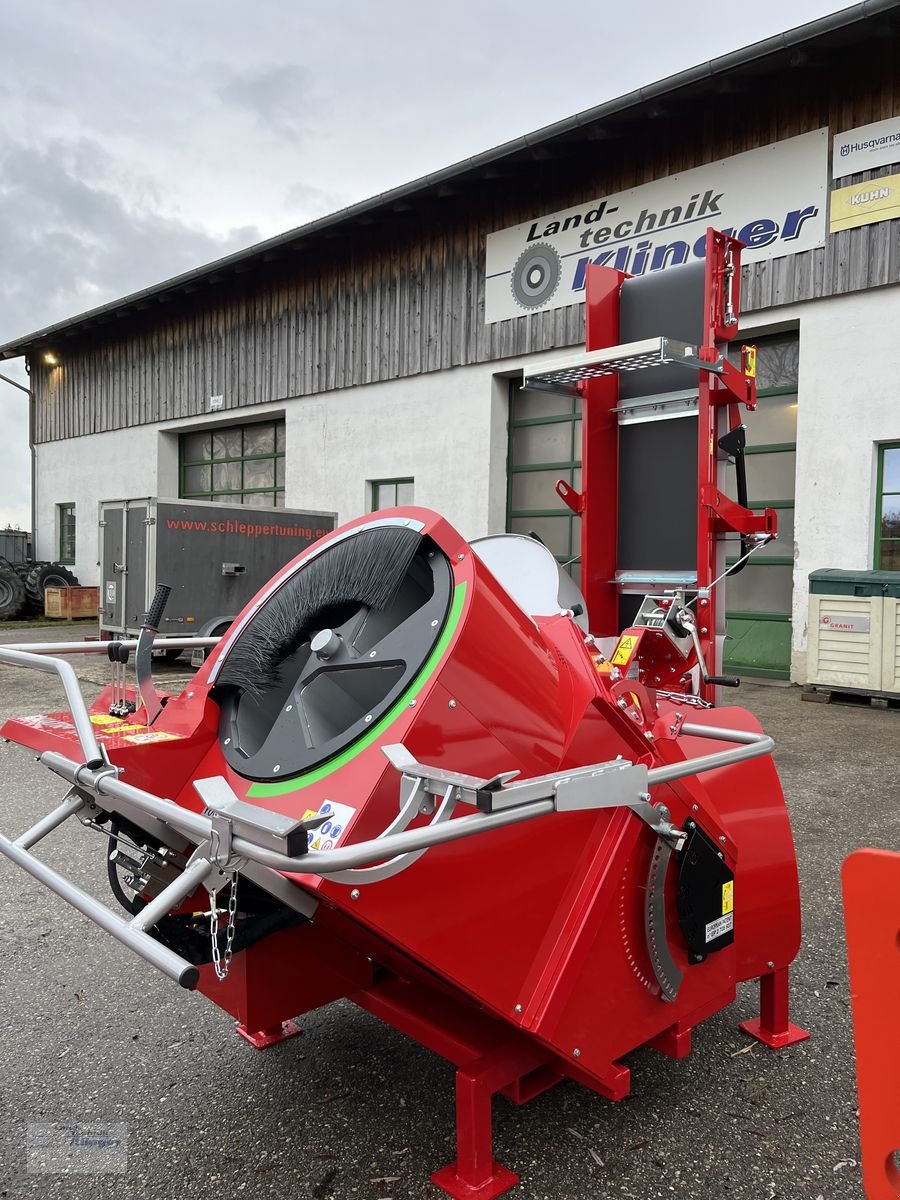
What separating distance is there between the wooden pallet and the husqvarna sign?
166 inches

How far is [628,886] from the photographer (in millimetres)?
1983

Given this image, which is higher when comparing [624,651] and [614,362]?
[614,362]

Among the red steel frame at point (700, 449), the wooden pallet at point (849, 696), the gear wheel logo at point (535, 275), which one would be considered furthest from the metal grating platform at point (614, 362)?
the gear wheel logo at point (535, 275)

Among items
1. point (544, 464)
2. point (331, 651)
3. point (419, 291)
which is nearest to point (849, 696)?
point (544, 464)

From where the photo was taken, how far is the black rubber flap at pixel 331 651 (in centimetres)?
181

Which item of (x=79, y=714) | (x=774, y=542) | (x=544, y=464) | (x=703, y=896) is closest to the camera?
(x=79, y=714)

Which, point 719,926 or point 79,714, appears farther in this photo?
point 719,926

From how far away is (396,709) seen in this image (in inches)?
65.7

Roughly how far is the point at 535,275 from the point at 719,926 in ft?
33.7

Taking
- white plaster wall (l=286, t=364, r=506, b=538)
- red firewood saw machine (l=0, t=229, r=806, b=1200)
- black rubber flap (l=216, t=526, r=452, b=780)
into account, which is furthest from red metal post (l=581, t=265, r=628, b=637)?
white plaster wall (l=286, t=364, r=506, b=538)

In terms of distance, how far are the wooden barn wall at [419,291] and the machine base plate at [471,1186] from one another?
8.65 metres

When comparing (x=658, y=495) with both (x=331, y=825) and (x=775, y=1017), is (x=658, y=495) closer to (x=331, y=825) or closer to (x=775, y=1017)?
(x=775, y=1017)

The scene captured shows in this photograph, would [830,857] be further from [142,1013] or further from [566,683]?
[142,1013]

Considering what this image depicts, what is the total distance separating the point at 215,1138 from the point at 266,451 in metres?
14.3
